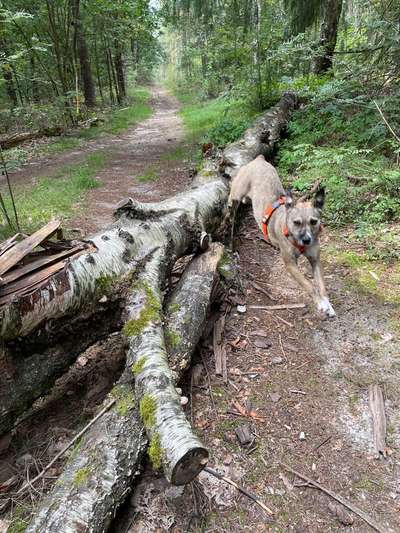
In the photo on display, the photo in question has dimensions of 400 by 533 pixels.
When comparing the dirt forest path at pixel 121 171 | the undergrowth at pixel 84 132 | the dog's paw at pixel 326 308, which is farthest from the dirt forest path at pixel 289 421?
the undergrowth at pixel 84 132

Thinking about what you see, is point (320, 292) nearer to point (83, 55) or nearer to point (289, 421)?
point (289, 421)

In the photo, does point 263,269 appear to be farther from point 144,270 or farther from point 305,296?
point 144,270

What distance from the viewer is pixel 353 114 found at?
8945mm

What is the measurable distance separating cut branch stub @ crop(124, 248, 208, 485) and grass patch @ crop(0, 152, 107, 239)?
11.0ft

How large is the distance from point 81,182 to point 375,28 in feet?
22.3

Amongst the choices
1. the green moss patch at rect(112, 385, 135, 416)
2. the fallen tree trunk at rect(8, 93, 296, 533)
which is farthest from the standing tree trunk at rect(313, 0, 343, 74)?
the green moss patch at rect(112, 385, 135, 416)

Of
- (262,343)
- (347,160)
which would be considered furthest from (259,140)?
(262,343)

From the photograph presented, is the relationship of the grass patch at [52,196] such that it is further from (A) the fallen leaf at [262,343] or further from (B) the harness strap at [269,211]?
(A) the fallen leaf at [262,343]

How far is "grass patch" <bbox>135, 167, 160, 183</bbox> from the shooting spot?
9.65 metres

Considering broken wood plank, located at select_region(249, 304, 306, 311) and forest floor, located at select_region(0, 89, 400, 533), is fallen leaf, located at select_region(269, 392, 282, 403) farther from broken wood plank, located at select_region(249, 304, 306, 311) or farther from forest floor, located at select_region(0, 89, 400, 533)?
broken wood plank, located at select_region(249, 304, 306, 311)

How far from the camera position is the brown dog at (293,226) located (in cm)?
439

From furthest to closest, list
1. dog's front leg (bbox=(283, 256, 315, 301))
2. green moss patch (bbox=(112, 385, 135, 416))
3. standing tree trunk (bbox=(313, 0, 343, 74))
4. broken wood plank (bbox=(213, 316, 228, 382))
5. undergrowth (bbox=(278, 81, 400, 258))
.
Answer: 1. standing tree trunk (bbox=(313, 0, 343, 74))
2. undergrowth (bbox=(278, 81, 400, 258))
3. dog's front leg (bbox=(283, 256, 315, 301))
4. broken wood plank (bbox=(213, 316, 228, 382))
5. green moss patch (bbox=(112, 385, 135, 416))

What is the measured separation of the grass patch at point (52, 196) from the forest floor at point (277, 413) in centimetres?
358

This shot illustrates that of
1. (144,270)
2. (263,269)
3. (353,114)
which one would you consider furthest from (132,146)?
(144,270)
